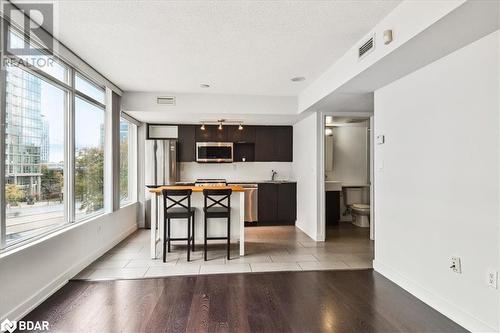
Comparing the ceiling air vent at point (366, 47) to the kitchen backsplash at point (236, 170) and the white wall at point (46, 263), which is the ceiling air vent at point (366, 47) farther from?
the kitchen backsplash at point (236, 170)

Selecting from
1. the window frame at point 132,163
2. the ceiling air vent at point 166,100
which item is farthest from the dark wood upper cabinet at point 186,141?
the ceiling air vent at point 166,100

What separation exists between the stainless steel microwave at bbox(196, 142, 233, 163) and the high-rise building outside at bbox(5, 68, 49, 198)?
11.2 feet

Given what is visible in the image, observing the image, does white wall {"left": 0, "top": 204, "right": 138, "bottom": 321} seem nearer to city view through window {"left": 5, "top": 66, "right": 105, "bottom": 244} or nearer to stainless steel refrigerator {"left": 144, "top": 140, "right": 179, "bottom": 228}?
city view through window {"left": 5, "top": 66, "right": 105, "bottom": 244}

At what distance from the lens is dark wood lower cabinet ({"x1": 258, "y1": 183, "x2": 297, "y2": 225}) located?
605 cm

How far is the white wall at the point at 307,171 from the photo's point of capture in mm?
4859

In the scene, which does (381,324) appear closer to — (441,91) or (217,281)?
(217,281)

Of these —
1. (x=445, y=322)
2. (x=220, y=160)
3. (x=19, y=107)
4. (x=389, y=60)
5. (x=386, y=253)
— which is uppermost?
(x=389, y=60)

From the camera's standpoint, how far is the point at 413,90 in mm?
2783

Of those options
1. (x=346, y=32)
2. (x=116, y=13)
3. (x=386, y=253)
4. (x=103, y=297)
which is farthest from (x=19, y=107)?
(x=386, y=253)

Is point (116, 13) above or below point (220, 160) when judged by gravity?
above

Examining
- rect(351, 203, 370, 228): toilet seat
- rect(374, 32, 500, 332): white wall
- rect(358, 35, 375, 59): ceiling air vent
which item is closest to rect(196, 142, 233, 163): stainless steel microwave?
rect(351, 203, 370, 228): toilet seat

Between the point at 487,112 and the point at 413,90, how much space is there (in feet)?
2.80

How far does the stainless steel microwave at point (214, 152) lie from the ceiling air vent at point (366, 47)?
3.80m

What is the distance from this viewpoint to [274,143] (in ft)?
21.0
